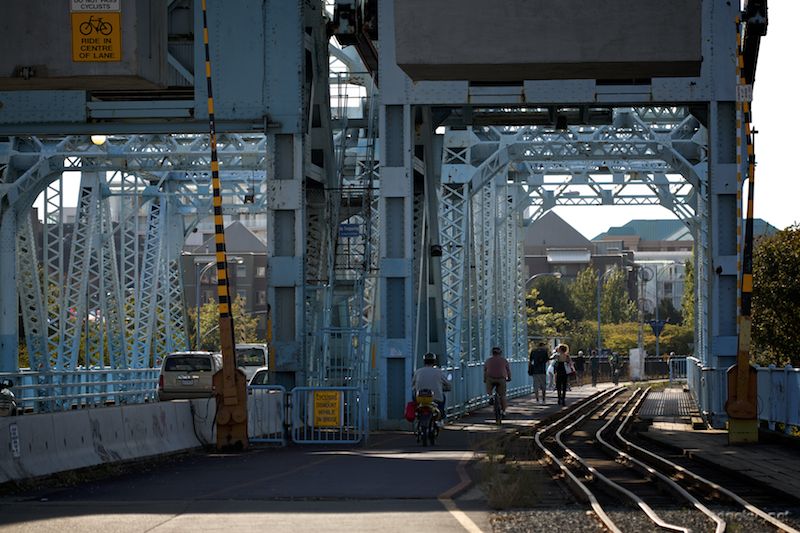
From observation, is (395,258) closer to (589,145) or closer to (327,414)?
(327,414)

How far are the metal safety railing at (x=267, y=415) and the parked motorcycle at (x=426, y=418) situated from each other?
2241mm

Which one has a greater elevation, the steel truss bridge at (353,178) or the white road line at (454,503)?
the steel truss bridge at (353,178)

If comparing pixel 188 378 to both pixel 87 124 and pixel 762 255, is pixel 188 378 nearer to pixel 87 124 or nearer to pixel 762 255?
pixel 87 124

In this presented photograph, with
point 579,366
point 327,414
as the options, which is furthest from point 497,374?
point 579,366

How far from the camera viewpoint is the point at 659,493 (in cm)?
1673

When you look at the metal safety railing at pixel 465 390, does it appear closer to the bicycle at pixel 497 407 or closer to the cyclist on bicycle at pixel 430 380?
the bicycle at pixel 497 407

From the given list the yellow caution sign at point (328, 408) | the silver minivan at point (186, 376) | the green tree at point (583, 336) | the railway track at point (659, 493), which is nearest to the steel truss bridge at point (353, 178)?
the silver minivan at point (186, 376)

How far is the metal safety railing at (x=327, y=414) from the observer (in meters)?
25.8

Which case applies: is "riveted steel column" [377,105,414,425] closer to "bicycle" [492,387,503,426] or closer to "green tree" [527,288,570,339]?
"bicycle" [492,387,503,426]

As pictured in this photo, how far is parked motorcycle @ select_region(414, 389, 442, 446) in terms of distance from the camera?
84.3ft

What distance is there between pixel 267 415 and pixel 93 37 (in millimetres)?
6743

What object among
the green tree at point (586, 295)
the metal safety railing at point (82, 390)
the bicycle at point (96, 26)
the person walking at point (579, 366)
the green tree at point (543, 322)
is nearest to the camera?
the bicycle at point (96, 26)

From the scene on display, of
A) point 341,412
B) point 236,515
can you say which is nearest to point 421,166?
point 341,412

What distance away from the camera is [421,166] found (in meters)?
34.3
